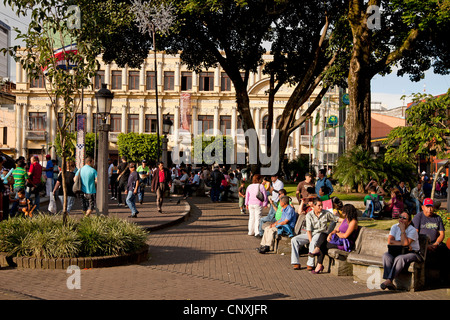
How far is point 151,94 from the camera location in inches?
2363

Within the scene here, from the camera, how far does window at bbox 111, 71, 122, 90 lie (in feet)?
199

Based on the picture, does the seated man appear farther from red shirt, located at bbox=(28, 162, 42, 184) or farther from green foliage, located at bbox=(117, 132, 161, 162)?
green foliage, located at bbox=(117, 132, 161, 162)

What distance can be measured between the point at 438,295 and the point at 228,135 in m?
51.6

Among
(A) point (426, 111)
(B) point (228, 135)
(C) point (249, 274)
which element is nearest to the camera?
(C) point (249, 274)

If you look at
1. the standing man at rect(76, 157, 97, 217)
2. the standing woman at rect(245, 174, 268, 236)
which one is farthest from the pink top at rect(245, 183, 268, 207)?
the standing man at rect(76, 157, 97, 217)

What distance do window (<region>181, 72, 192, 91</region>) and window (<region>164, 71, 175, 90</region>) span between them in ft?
3.56

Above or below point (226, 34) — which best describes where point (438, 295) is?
below

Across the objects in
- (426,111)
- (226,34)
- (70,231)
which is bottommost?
(70,231)

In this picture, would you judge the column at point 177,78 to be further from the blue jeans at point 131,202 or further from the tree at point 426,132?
the tree at point 426,132

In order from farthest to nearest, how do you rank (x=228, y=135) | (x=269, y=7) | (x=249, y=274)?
(x=228, y=135)
(x=269, y=7)
(x=249, y=274)

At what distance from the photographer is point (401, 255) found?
7.93 m

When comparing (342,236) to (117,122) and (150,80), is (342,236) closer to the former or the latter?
(150,80)

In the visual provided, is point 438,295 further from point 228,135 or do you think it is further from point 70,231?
point 228,135
